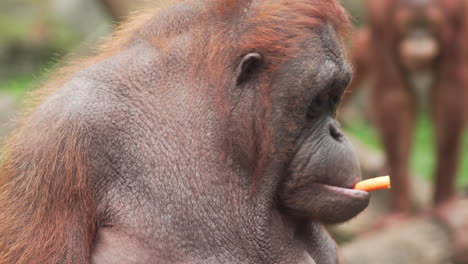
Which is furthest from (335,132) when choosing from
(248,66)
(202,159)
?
(202,159)

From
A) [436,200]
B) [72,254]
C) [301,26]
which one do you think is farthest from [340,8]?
[436,200]

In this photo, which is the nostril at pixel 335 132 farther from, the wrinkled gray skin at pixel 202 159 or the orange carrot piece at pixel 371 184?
the orange carrot piece at pixel 371 184

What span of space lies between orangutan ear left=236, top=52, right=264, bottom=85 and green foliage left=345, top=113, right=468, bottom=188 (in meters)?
6.64

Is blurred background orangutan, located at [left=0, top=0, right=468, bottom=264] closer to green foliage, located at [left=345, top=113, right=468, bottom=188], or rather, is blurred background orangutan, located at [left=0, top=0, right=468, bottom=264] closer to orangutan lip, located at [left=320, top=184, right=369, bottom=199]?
green foliage, located at [left=345, top=113, right=468, bottom=188]

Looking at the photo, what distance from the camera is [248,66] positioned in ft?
9.59

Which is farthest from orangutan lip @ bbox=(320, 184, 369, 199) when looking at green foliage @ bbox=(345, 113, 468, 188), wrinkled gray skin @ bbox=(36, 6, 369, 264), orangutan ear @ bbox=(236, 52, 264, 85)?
green foliage @ bbox=(345, 113, 468, 188)

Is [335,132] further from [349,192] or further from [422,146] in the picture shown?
[422,146]

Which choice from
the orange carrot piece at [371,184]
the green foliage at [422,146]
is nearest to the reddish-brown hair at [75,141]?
the orange carrot piece at [371,184]

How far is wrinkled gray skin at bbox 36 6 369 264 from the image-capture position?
2.82 metres

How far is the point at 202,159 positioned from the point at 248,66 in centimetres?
39

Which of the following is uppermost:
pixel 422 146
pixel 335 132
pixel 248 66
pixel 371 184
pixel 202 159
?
pixel 248 66

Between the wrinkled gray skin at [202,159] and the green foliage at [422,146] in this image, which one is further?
the green foliage at [422,146]

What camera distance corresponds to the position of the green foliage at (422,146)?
10297mm

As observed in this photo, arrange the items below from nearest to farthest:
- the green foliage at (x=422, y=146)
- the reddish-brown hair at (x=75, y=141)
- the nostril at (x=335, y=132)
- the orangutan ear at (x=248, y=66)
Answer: the reddish-brown hair at (x=75, y=141) → the orangutan ear at (x=248, y=66) → the nostril at (x=335, y=132) → the green foliage at (x=422, y=146)
